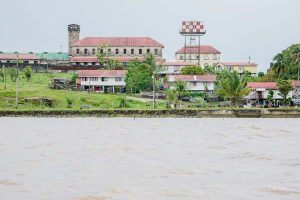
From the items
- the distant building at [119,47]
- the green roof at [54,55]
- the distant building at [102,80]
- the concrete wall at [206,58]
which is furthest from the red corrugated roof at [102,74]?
the green roof at [54,55]

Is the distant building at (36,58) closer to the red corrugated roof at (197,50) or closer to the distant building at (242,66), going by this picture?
the red corrugated roof at (197,50)

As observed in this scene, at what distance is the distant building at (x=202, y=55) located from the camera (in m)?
110

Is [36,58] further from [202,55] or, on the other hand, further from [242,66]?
[242,66]

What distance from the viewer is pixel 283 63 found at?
7838cm

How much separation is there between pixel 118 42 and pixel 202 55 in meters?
17.0

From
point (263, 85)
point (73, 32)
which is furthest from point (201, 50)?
point (263, 85)

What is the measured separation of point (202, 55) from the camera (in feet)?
369

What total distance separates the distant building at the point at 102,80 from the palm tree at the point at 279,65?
21.1m

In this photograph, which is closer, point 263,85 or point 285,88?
point 285,88

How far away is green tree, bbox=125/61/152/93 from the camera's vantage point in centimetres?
7250
